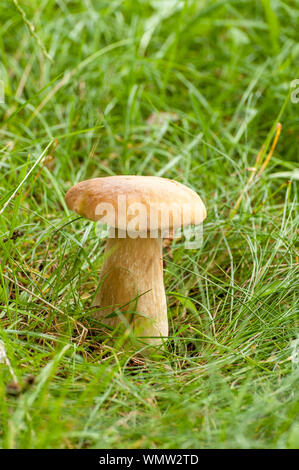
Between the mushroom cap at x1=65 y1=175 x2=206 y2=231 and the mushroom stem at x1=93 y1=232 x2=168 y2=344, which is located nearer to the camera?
the mushroom cap at x1=65 y1=175 x2=206 y2=231

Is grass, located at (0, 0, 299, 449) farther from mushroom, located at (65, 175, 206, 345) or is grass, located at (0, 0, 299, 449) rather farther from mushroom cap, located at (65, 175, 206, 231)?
mushroom cap, located at (65, 175, 206, 231)

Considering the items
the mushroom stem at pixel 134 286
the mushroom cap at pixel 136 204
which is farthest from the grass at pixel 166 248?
the mushroom cap at pixel 136 204

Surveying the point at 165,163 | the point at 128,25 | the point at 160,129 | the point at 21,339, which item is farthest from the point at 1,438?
the point at 128,25

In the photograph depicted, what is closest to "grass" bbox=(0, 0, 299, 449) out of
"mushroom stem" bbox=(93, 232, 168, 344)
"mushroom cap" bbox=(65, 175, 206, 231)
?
"mushroom stem" bbox=(93, 232, 168, 344)

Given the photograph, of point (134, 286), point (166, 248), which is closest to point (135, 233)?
point (134, 286)

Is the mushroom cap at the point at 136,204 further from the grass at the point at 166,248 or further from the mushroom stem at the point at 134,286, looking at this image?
the grass at the point at 166,248
